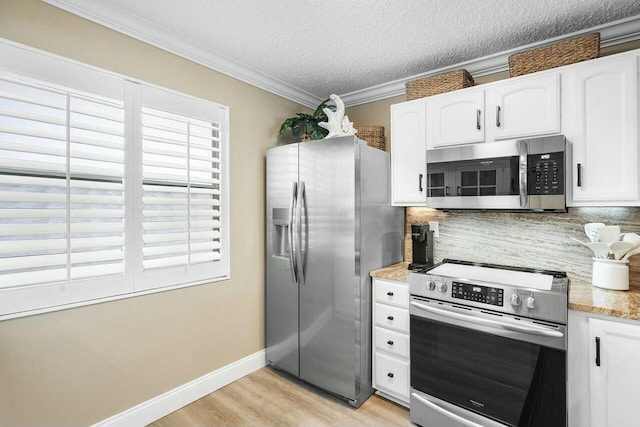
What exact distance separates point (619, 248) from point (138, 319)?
2938 mm

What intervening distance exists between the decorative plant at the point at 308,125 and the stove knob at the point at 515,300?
1.86 metres

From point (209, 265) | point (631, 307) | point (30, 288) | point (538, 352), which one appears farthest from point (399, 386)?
point (30, 288)

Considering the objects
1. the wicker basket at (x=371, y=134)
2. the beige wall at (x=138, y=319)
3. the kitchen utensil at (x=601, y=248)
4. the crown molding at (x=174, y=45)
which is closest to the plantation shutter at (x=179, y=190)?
the beige wall at (x=138, y=319)

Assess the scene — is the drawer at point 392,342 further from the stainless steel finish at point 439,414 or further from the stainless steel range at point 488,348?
the stainless steel finish at point 439,414

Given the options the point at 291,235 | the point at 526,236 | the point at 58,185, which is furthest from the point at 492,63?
the point at 58,185

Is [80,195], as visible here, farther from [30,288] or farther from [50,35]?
[50,35]

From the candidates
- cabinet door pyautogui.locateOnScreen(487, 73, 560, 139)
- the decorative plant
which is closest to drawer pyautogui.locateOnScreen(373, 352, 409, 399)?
cabinet door pyautogui.locateOnScreen(487, 73, 560, 139)

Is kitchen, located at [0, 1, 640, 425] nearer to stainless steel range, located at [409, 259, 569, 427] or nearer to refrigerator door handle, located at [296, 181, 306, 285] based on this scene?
stainless steel range, located at [409, 259, 569, 427]

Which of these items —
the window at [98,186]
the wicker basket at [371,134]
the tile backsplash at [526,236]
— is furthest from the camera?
the wicker basket at [371,134]

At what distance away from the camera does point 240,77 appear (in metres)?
2.71

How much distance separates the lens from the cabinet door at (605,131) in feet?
5.84

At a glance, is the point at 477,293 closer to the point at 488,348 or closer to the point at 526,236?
the point at 488,348

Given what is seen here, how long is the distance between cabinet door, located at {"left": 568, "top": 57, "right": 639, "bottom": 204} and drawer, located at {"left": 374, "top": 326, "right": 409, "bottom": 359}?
142cm

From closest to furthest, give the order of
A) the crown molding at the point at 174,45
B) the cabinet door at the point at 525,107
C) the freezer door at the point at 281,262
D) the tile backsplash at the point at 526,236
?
the crown molding at the point at 174,45 < the cabinet door at the point at 525,107 < the tile backsplash at the point at 526,236 < the freezer door at the point at 281,262
